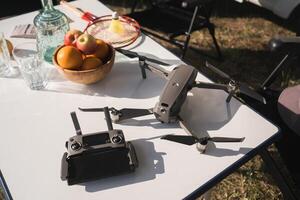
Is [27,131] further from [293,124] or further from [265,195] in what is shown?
[265,195]

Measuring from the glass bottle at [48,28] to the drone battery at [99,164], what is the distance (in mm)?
651

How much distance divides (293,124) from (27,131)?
3.43 ft

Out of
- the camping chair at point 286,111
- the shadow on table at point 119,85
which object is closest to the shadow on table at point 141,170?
the shadow on table at point 119,85

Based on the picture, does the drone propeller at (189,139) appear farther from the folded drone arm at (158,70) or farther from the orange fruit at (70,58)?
the orange fruit at (70,58)

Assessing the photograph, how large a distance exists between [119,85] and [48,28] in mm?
438

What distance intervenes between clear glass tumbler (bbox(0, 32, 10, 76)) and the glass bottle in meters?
0.13

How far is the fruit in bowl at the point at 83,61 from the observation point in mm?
1249

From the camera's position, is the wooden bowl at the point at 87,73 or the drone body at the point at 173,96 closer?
the drone body at the point at 173,96

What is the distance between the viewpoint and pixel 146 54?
5.00ft

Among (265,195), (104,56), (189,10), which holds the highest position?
(104,56)

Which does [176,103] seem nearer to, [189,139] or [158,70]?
[189,139]

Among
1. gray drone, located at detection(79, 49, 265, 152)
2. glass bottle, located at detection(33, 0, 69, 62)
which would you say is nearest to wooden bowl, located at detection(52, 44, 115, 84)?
gray drone, located at detection(79, 49, 265, 152)

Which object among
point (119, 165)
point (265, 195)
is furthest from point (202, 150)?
point (265, 195)

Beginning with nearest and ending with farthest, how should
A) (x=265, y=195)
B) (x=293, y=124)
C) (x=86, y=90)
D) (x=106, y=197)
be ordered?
(x=106, y=197) → (x=86, y=90) → (x=293, y=124) → (x=265, y=195)
